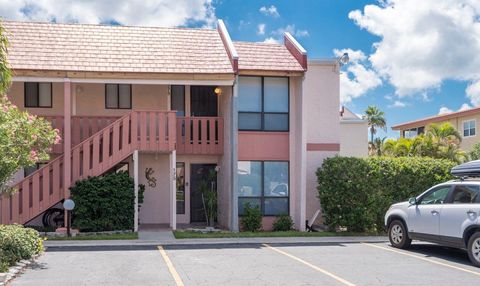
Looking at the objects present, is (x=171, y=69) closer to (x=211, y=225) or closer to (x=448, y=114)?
(x=211, y=225)

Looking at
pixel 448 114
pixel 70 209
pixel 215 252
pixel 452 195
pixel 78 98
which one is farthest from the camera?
pixel 448 114

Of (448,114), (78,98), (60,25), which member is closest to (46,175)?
(78,98)

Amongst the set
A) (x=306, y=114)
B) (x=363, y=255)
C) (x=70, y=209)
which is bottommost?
(x=363, y=255)

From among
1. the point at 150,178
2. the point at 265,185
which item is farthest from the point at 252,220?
the point at 150,178

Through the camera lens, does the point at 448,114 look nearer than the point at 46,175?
No

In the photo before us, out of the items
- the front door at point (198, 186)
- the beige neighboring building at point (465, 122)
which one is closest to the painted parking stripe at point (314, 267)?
the front door at point (198, 186)

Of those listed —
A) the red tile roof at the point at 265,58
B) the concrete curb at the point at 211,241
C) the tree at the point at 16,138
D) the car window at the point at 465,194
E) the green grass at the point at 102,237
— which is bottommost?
the concrete curb at the point at 211,241

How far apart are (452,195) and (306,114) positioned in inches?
274

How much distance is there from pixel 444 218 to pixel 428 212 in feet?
1.78

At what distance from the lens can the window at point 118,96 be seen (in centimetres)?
1909

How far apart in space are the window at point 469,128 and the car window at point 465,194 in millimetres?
28559

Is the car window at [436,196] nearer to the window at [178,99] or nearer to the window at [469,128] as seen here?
the window at [178,99]

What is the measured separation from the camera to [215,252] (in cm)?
1288

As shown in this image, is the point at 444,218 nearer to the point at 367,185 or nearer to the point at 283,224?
the point at 367,185
